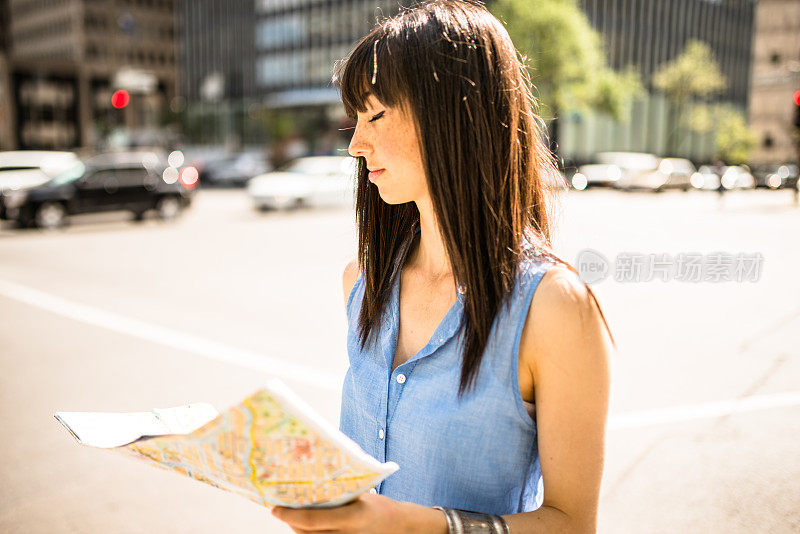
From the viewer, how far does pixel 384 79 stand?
52.0 inches

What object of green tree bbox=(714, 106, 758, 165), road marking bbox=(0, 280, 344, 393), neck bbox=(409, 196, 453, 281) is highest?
green tree bbox=(714, 106, 758, 165)

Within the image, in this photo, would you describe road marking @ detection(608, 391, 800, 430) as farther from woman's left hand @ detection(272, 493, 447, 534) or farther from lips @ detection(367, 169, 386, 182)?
woman's left hand @ detection(272, 493, 447, 534)

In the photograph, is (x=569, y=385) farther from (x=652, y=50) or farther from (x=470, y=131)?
(x=652, y=50)

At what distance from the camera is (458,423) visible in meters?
1.27

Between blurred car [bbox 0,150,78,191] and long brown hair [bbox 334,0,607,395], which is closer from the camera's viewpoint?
long brown hair [bbox 334,0,607,395]

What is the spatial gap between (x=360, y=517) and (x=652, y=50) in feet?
196

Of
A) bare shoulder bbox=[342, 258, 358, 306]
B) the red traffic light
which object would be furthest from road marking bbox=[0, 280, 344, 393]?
the red traffic light

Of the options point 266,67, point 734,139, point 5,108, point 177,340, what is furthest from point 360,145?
point 266,67

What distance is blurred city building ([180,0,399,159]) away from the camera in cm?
6119

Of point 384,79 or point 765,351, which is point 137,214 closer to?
point 765,351

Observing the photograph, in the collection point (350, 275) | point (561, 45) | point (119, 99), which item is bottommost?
point (350, 275)

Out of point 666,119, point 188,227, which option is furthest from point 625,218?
point 666,119

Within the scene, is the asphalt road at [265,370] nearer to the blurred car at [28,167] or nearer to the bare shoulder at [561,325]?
the bare shoulder at [561,325]

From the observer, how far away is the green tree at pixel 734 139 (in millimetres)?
42781
